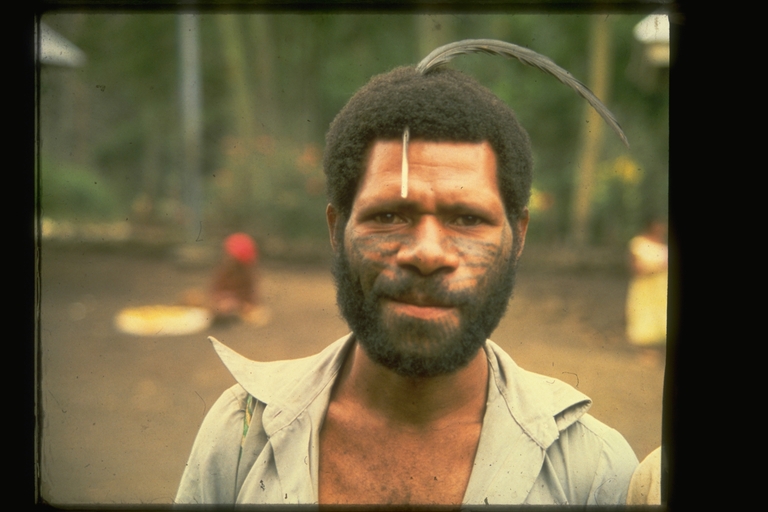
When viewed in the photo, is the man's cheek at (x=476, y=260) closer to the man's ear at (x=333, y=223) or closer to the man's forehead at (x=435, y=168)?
the man's forehead at (x=435, y=168)

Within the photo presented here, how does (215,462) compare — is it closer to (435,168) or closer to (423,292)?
(423,292)

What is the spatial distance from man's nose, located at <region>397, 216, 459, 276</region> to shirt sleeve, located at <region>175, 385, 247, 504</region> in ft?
2.59

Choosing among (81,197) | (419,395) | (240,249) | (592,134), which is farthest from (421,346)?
(81,197)

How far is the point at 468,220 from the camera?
6.54 ft

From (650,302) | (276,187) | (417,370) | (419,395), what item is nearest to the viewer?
(417,370)

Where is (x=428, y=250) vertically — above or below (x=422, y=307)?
above

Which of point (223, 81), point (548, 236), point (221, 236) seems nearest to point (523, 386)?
point (548, 236)

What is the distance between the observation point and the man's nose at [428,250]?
6.23 feet

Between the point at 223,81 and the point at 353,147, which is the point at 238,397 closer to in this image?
the point at 353,147

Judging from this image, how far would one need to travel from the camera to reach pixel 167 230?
37.7ft

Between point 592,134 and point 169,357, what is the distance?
20.9 ft

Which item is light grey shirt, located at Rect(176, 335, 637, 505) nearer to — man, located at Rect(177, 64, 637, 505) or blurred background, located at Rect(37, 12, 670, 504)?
man, located at Rect(177, 64, 637, 505)

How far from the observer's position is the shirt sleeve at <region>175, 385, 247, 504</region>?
215cm

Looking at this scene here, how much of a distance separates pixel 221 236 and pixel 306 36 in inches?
140
